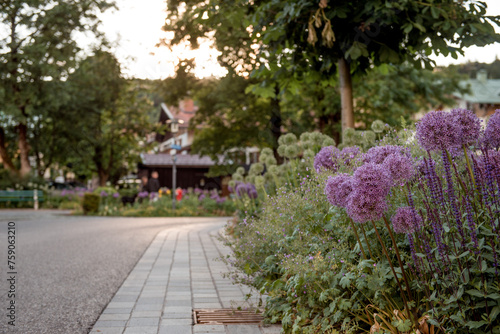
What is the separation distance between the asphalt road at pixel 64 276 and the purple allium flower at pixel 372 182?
8.55 ft

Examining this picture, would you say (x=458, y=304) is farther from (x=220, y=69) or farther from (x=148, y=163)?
(x=148, y=163)

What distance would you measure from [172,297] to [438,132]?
3480 millimetres

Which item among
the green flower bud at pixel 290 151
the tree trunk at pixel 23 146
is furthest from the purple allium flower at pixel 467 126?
the tree trunk at pixel 23 146

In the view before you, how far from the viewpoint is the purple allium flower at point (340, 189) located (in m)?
3.38

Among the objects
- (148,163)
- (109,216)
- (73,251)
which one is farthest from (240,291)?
(148,163)

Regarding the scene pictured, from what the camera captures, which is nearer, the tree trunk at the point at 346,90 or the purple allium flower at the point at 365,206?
the purple allium flower at the point at 365,206

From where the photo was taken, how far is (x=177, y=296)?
5.75m

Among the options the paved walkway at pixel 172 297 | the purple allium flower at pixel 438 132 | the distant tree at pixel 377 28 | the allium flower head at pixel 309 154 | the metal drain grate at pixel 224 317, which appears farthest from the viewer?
the allium flower head at pixel 309 154

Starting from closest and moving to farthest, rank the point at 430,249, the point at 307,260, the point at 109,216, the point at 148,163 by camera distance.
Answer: the point at 430,249, the point at 307,260, the point at 109,216, the point at 148,163

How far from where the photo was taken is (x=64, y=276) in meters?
7.38

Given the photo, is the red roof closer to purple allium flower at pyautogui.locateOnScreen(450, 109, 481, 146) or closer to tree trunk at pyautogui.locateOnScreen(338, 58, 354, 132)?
tree trunk at pyautogui.locateOnScreen(338, 58, 354, 132)

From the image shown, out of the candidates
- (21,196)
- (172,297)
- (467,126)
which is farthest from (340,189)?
(21,196)

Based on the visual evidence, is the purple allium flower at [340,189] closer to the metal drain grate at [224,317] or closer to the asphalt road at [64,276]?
the metal drain grate at [224,317]

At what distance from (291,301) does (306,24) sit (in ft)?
14.9
